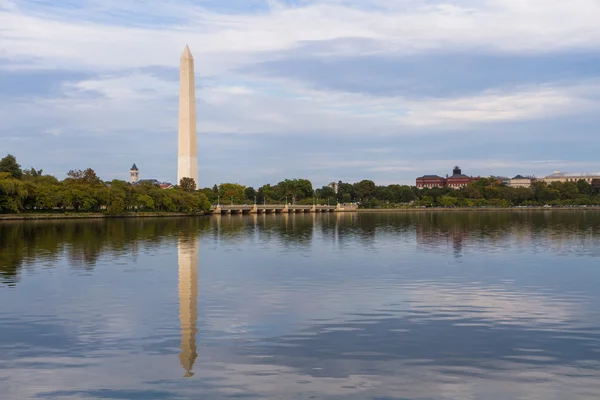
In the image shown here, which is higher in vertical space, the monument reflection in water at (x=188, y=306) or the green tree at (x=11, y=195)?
the green tree at (x=11, y=195)

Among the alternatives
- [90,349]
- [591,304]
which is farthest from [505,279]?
[90,349]

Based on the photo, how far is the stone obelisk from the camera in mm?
120938

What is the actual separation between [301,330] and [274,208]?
14348 cm

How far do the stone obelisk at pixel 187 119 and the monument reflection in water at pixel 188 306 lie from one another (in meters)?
86.9

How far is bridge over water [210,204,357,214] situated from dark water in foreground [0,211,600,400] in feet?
356

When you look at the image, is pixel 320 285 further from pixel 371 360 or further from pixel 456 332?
pixel 371 360

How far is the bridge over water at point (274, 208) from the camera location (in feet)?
461

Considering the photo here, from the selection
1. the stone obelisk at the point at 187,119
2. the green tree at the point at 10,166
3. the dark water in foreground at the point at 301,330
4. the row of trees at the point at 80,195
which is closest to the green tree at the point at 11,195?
the row of trees at the point at 80,195

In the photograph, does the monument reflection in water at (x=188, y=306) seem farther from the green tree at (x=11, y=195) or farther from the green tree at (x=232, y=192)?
the green tree at (x=232, y=192)

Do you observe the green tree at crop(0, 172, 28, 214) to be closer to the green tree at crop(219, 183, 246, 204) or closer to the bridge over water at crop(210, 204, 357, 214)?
the bridge over water at crop(210, 204, 357, 214)

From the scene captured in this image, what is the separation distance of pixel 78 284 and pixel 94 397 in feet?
45.9

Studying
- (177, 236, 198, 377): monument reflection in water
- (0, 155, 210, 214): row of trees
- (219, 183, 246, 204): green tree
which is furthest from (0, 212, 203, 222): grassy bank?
(177, 236, 198, 377): monument reflection in water

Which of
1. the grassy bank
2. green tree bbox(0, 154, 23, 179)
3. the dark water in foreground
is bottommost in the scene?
the dark water in foreground

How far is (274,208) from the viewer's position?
159500 mm
